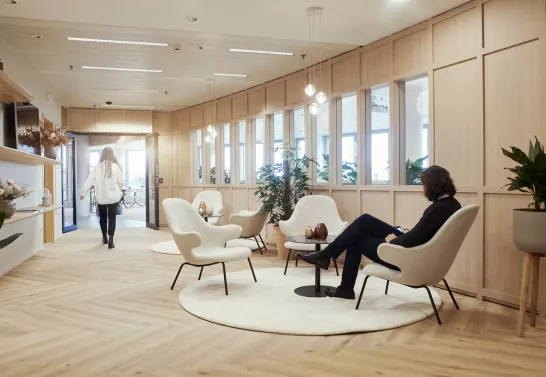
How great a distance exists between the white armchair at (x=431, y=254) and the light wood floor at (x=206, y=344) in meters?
0.37

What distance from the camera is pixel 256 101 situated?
8.88 m

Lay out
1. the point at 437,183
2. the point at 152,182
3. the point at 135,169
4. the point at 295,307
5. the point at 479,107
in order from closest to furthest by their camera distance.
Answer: the point at 437,183
the point at 295,307
the point at 479,107
the point at 152,182
the point at 135,169

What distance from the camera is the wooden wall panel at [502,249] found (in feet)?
13.6

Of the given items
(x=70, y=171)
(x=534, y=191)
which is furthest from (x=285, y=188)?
(x=70, y=171)

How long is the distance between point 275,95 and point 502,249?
5006mm

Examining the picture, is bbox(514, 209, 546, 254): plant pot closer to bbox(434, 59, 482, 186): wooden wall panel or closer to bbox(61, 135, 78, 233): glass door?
bbox(434, 59, 482, 186): wooden wall panel

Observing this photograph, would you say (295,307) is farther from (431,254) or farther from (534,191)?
(534,191)

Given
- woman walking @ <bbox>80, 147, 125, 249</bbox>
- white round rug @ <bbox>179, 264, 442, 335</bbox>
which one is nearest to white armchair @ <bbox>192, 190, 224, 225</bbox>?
woman walking @ <bbox>80, 147, 125, 249</bbox>

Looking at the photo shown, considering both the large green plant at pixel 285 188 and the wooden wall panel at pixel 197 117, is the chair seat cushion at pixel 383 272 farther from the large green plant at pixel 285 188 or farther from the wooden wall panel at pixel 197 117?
the wooden wall panel at pixel 197 117

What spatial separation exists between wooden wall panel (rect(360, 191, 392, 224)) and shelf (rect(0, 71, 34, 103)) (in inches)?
164

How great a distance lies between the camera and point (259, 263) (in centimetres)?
648

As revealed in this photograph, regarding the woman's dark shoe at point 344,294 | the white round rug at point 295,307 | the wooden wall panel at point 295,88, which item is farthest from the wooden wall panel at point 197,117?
the woman's dark shoe at point 344,294

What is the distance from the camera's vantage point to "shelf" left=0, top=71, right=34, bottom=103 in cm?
432

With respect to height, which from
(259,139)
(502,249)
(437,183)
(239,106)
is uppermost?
(239,106)
